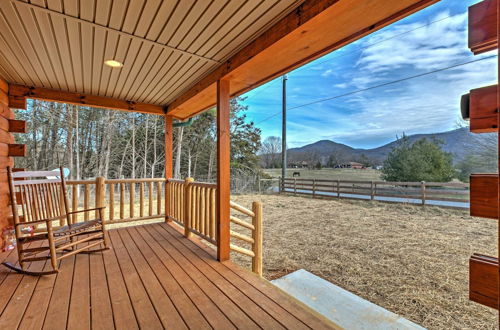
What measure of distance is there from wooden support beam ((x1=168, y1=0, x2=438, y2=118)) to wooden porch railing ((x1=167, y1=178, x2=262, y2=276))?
1.42 meters

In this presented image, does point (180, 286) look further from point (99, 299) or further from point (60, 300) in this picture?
point (60, 300)

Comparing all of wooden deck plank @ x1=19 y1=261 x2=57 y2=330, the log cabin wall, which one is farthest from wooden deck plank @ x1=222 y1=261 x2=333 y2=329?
the log cabin wall

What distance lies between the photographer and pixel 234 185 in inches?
493

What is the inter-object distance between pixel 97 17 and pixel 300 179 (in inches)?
413

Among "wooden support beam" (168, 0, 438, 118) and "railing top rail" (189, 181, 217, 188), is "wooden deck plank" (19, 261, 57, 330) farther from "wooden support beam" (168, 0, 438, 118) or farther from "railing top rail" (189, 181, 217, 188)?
"wooden support beam" (168, 0, 438, 118)

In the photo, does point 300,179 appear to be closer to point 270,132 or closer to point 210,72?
point 270,132

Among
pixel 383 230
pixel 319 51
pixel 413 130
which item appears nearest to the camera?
pixel 319 51

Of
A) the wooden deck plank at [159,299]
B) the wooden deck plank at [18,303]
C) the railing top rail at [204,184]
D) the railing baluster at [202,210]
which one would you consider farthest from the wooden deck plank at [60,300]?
the railing top rail at [204,184]

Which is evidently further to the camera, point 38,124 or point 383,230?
point 38,124

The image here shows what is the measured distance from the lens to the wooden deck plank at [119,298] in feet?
5.06

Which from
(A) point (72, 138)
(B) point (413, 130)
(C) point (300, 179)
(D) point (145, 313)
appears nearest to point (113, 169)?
(A) point (72, 138)

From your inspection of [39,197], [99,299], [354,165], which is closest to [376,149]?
[354,165]

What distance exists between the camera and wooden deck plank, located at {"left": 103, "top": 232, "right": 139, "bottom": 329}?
1542 mm

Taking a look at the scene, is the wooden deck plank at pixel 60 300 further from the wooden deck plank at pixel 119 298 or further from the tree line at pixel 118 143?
the tree line at pixel 118 143
